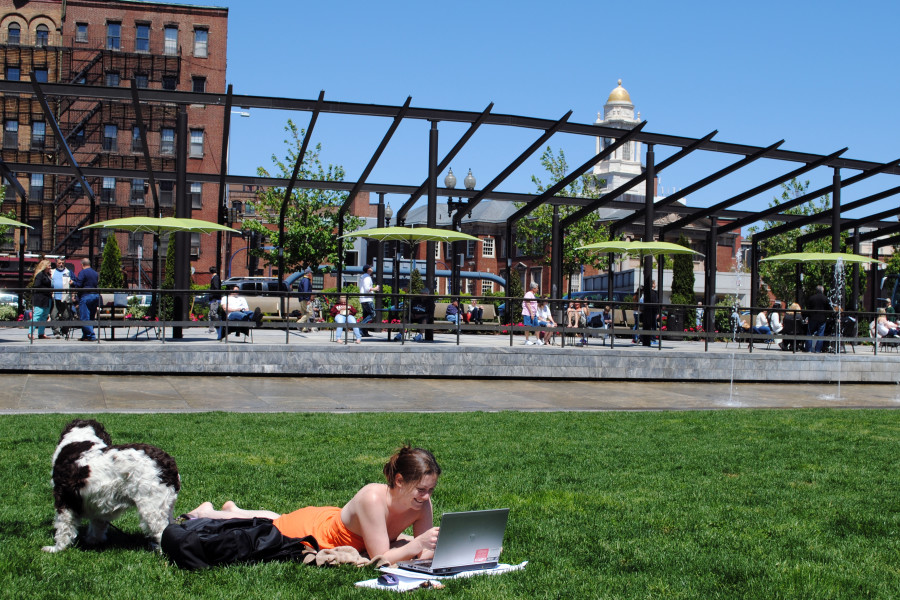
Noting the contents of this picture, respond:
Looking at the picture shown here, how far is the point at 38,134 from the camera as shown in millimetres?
56438

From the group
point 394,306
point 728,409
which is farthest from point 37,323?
point 728,409

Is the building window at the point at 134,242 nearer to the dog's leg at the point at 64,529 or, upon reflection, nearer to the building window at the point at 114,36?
the building window at the point at 114,36

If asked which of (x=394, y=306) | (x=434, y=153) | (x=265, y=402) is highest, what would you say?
(x=434, y=153)

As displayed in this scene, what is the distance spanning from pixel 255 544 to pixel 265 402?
831 centimetres

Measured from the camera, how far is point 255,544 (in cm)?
497

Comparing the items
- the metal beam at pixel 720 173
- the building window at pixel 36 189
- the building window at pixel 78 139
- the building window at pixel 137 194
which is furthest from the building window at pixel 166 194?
the metal beam at pixel 720 173

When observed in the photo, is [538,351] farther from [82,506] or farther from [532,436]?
[82,506]

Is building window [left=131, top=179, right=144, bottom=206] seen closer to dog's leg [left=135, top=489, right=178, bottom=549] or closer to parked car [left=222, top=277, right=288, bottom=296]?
parked car [left=222, top=277, right=288, bottom=296]

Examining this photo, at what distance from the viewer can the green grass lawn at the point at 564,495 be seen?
467 centimetres

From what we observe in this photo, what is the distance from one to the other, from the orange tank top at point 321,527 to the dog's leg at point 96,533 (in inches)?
37.8

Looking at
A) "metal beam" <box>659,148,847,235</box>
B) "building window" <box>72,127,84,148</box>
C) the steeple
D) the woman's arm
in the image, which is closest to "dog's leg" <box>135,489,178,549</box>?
the woman's arm

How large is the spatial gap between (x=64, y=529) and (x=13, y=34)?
61.5m

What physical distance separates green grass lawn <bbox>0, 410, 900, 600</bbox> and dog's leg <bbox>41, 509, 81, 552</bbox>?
55mm

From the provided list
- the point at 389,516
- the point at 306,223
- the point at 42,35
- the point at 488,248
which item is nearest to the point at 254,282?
the point at 306,223
